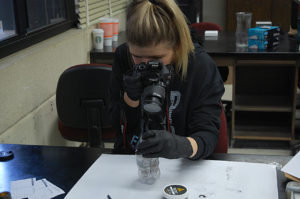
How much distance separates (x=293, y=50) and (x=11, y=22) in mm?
1840

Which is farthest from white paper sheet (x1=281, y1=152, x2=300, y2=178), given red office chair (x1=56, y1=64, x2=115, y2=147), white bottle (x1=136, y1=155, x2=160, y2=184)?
red office chair (x1=56, y1=64, x2=115, y2=147)

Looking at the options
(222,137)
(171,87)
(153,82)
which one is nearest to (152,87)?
(153,82)

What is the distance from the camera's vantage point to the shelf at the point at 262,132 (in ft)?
9.14

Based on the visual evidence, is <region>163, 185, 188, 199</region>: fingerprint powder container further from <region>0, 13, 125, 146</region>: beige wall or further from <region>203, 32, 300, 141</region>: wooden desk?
<region>203, 32, 300, 141</region>: wooden desk

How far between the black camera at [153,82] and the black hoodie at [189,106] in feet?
0.89

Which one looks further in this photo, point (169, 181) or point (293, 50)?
point (293, 50)

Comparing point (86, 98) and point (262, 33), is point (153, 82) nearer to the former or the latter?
point (86, 98)

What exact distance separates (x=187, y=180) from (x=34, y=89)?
124cm

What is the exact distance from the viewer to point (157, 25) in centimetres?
113

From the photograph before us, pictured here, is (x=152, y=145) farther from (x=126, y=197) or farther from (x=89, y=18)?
(x=89, y=18)

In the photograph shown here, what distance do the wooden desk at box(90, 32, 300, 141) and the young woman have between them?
1.36 metres

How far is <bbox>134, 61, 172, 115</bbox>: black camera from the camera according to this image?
2.86 ft

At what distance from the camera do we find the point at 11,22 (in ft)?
6.74

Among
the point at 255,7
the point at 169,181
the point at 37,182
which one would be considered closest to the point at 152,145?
the point at 169,181
